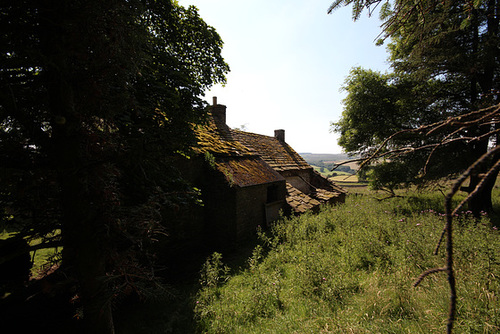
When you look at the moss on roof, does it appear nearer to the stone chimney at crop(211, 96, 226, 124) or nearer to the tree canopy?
the stone chimney at crop(211, 96, 226, 124)

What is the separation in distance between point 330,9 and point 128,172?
399 centimetres

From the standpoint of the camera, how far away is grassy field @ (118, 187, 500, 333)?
3326 mm

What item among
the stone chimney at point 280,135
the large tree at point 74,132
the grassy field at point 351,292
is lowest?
the grassy field at point 351,292

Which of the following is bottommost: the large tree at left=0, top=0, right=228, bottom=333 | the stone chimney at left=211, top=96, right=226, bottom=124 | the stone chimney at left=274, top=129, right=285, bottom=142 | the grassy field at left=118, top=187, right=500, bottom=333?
the grassy field at left=118, top=187, right=500, bottom=333

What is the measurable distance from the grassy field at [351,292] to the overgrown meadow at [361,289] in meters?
0.02

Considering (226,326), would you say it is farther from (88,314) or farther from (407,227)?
(407,227)

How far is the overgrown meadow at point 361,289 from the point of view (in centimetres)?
330

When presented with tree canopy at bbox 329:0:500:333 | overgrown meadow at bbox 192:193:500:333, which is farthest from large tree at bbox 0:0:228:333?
tree canopy at bbox 329:0:500:333

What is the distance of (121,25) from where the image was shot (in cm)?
275

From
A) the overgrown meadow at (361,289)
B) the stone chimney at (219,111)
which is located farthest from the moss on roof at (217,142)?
the overgrown meadow at (361,289)

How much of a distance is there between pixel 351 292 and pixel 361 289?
28 cm

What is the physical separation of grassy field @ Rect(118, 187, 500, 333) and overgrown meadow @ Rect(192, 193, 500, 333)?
0.05 ft

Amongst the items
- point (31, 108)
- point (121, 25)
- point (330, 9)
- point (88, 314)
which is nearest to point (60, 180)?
point (31, 108)

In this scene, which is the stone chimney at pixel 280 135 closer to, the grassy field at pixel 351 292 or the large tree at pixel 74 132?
the grassy field at pixel 351 292
